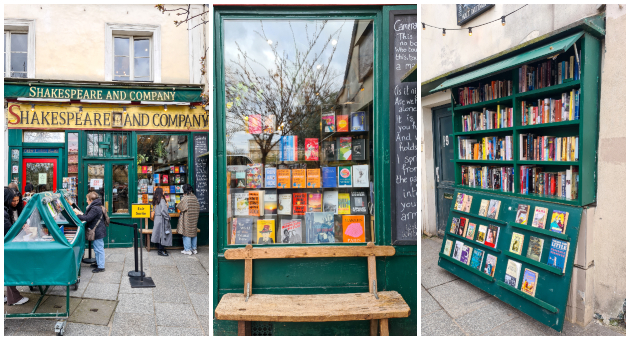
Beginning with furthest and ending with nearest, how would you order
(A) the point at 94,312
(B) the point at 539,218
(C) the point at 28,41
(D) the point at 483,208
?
(C) the point at 28,41, (D) the point at 483,208, (A) the point at 94,312, (B) the point at 539,218

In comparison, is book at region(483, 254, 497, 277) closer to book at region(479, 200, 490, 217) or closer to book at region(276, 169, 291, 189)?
book at region(479, 200, 490, 217)

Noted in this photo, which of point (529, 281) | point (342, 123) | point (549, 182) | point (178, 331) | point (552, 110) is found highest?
point (552, 110)

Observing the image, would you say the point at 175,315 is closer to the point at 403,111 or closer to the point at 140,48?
the point at 403,111

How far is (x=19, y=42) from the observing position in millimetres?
7930

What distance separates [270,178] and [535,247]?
302 cm

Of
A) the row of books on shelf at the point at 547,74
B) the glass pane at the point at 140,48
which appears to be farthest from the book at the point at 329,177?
the glass pane at the point at 140,48

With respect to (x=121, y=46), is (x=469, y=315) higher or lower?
lower

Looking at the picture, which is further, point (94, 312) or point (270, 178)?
point (94, 312)

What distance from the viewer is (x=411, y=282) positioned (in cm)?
337

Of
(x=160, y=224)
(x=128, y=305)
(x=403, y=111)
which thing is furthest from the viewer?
(x=160, y=224)

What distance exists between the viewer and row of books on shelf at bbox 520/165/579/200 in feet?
12.6

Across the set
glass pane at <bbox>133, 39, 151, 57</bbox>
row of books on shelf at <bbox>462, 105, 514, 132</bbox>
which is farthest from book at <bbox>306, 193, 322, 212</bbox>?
glass pane at <bbox>133, 39, 151, 57</bbox>

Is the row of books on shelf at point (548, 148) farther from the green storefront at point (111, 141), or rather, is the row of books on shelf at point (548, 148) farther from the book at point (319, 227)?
the green storefront at point (111, 141)

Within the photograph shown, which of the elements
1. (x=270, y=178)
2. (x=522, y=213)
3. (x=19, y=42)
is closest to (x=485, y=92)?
(x=522, y=213)
